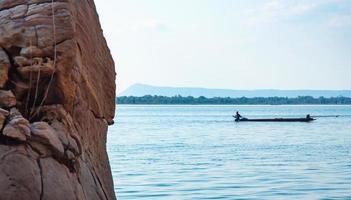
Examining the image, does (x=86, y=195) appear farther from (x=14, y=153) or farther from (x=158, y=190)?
(x=158, y=190)

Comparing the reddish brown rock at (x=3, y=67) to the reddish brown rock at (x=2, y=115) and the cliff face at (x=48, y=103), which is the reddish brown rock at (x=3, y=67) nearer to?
the cliff face at (x=48, y=103)

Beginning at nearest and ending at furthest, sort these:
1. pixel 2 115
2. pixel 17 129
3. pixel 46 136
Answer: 1. pixel 17 129
2. pixel 2 115
3. pixel 46 136

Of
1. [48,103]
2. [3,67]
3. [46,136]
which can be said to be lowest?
[46,136]

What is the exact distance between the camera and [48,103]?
454 inches

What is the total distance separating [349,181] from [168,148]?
76.9ft

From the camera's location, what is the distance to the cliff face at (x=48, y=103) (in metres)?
10.0

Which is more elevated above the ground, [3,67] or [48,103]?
[3,67]

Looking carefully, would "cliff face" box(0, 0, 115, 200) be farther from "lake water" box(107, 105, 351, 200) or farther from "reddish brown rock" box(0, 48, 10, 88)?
"lake water" box(107, 105, 351, 200)

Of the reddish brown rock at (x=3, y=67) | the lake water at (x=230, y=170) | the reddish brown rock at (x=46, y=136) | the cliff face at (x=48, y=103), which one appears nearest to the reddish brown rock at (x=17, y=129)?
the cliff face at (x=48, y=103)

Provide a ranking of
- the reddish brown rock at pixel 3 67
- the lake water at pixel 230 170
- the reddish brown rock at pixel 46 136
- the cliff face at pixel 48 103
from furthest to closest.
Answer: the lake water at pixel 230 170 < the reddish brown rock at pixel 3 67 < the reddish brown rock at pixel 46 136 < the cliff face at pixel 48 103

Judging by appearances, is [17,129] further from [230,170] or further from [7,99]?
[230,170]

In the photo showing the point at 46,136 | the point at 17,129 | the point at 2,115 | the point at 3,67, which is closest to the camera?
the point at 17,129

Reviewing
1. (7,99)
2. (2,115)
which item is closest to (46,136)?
(2,115)

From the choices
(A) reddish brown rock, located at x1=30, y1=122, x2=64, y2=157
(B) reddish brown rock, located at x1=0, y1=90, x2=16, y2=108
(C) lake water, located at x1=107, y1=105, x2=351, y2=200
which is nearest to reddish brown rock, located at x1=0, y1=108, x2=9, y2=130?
(A) reddish brown rock, located at x1=30, y1=122, x2=64, y2=157
